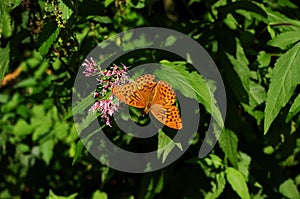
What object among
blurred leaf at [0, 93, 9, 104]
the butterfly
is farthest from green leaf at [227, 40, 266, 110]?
blurred leaf at [0, 93, 9, 104]

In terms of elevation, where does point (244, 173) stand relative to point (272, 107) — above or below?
below

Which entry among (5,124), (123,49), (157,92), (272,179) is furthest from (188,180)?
(5,124)

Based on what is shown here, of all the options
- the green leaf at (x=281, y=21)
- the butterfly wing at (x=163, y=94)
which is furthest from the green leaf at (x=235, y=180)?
the butterfly wing at (x=163, y=94)

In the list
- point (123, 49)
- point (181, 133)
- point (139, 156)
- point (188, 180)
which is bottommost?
point (188, 180)

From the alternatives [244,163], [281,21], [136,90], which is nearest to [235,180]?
[244,163]

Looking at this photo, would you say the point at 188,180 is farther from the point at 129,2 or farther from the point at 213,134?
the point at 129,2

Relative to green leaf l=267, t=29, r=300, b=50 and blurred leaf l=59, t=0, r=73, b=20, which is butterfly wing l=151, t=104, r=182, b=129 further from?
green leaf l=267, t=29, r=300, b=50
